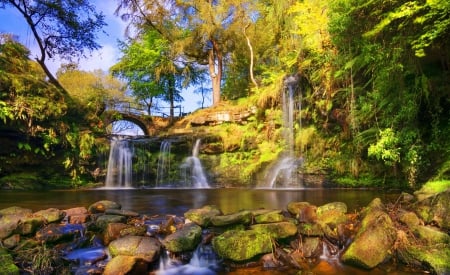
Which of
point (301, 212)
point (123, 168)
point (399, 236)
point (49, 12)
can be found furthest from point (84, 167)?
point (399, 236)

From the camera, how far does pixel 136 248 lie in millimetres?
4934

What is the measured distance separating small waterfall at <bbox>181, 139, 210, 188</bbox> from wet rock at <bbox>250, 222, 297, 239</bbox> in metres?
10.1

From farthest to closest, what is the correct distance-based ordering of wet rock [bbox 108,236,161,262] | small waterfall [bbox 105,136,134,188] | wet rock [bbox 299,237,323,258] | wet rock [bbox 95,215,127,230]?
1. small waterfall [bbox 105,136,134,188]
2. wet rock [bbox 95,215,127,230]
3. wet rock [bbox 299,237,323,258]
4. wet rock [bbox 108,236,161,262]

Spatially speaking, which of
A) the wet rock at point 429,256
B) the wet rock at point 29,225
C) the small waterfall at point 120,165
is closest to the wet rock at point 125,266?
the wet rock at point 29,225

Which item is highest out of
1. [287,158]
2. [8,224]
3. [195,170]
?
[287,158]

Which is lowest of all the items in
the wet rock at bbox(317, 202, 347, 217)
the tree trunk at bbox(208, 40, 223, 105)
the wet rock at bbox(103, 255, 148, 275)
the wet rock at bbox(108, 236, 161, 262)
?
Result: the wet rock at bbox(103, 255, 148, 275)

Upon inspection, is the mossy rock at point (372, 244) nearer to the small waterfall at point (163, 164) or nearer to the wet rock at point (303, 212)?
the wet rock at point (303, 212)

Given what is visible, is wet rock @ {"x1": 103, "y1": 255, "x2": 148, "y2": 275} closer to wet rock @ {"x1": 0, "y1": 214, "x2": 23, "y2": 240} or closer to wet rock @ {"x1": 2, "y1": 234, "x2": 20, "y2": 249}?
wet rock @ {"x1": 2, "y1": 234, "x2": 20, "y2": 249}

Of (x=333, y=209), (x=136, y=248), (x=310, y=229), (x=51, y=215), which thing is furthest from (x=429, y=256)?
(x=51, y=215)

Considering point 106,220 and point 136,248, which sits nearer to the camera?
point 136,248

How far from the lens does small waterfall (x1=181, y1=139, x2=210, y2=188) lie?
1591 centimetres

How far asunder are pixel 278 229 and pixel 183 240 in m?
1.48

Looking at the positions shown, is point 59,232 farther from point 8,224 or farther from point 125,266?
point 125,266

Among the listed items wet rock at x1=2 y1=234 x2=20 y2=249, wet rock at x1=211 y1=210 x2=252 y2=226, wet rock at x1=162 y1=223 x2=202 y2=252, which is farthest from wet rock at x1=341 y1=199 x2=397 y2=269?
wet rock at x1=2 y1=234 x2=20 y2=249
